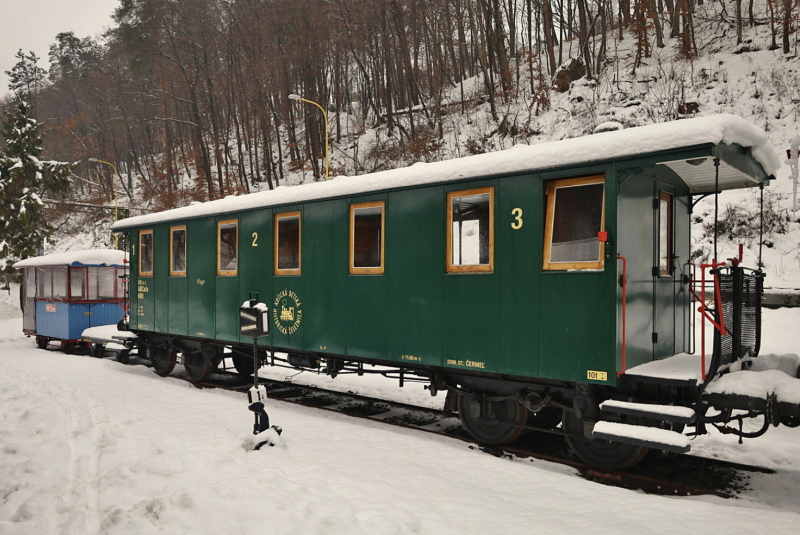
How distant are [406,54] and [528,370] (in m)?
27.9

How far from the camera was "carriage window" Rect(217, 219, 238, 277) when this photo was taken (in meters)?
10.1

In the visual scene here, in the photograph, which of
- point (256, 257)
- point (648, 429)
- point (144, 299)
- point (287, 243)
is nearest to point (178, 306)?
point (144, 299)

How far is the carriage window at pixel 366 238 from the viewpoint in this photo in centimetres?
778

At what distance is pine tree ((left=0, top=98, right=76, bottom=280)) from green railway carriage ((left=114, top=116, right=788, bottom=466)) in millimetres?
24119

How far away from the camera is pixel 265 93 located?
32688mm

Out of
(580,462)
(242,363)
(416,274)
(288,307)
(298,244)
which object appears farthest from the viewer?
(242,363)

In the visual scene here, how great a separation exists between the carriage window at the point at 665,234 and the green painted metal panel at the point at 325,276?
4.19 metres

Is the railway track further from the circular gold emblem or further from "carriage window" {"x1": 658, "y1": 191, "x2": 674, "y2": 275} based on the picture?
"carriage window" {"x1": 658, "y1": 191, "x2": 674, "y2": 275}

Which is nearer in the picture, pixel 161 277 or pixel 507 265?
pixel 507 265

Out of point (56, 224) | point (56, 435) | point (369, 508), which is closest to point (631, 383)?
point (369, 508)

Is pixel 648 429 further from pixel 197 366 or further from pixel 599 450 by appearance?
pixel 197 366

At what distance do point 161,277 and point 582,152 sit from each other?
9381 mm

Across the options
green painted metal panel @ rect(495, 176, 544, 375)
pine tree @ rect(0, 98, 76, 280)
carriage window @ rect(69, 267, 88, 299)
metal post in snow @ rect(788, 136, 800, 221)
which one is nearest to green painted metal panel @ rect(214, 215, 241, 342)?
green painted metal panel @ rect(495, 176, 544, 375)

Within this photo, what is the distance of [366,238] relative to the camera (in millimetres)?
7949
